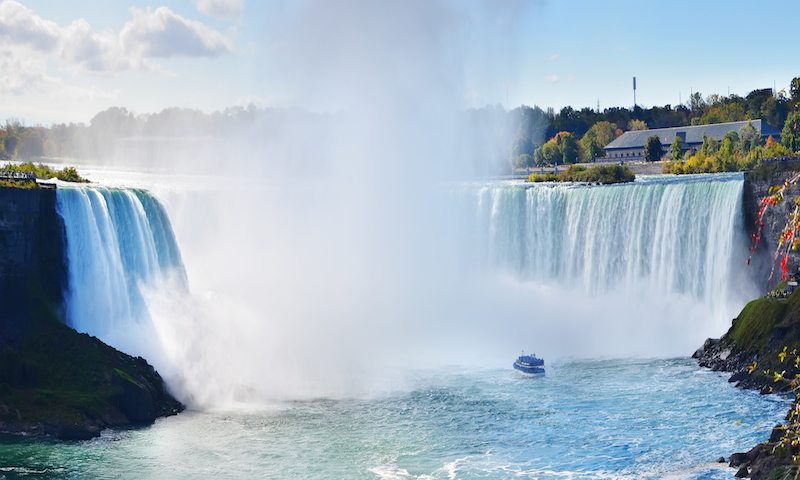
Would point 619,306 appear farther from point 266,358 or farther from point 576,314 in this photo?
point 266,358

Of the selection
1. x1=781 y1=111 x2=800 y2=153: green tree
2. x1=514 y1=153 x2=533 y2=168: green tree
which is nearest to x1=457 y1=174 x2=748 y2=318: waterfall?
x1=781 y1=111 x2=800 y2=153: green tree

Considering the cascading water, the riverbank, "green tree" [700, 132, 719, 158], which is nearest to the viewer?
the riverbank

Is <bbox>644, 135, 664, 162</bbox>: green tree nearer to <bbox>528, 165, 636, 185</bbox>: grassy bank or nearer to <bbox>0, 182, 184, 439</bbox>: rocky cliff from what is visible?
<bbox>528, 165, 636, 185</bbox>: grassy bank

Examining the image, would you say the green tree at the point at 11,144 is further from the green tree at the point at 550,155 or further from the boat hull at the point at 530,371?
the boat hull at the point at 530,371

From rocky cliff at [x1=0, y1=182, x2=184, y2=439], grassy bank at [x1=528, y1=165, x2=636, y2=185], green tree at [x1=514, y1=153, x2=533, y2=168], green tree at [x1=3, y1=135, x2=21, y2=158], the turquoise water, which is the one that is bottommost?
the turquoise water

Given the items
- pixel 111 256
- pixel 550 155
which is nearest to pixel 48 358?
pixel 111 256

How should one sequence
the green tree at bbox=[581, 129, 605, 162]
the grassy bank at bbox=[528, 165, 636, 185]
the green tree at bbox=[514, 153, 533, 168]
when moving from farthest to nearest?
the green tree at bbox=[514, 153, 533, 168] < the green tree at bbox=[581, 129, 605, 162] < the grassy bank at bbox=[528, 165, 636, 185]
